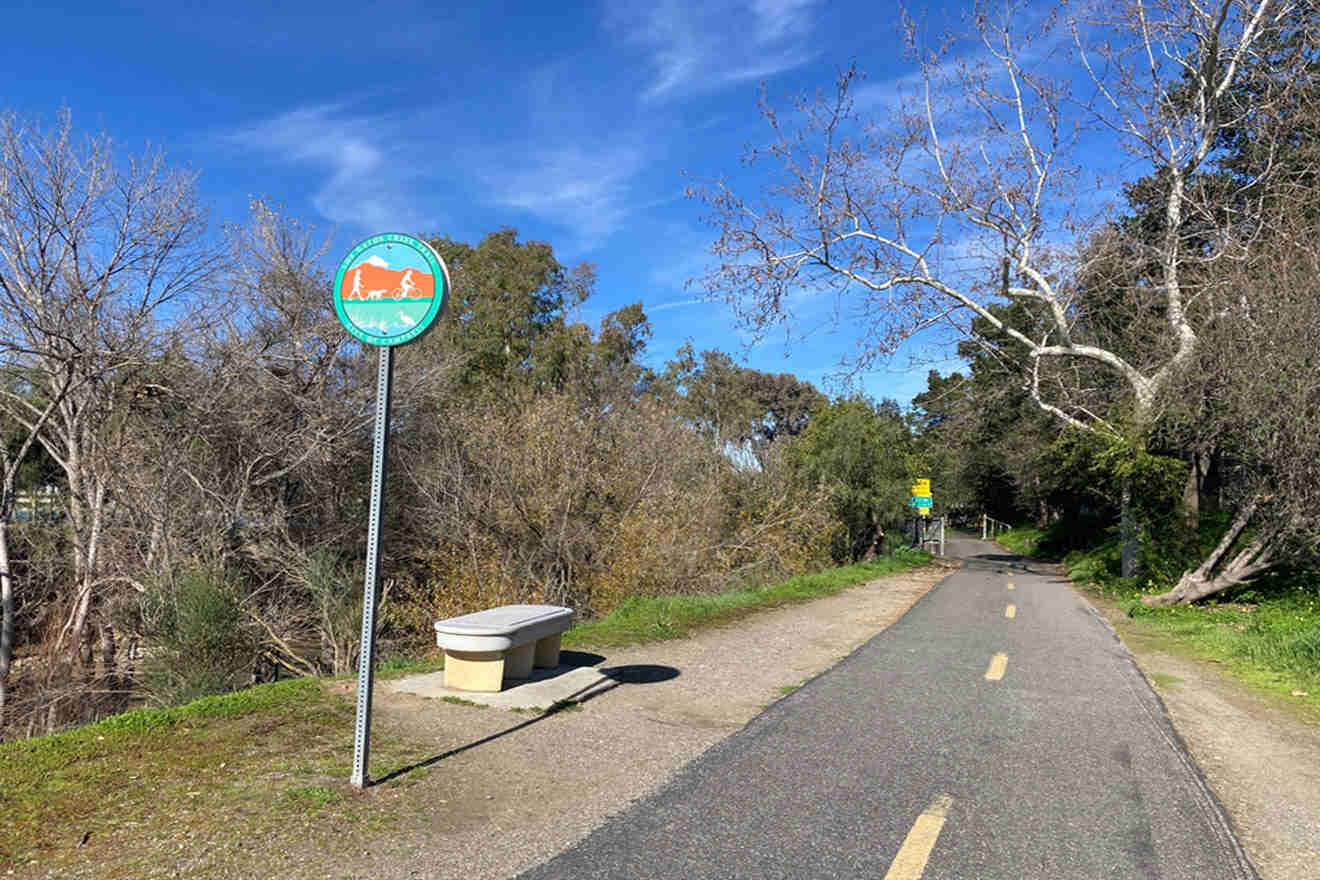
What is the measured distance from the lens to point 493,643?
6.67 meters

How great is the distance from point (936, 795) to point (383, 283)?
418 cm

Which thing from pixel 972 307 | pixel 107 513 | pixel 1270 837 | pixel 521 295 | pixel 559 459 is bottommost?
pixel 1270 837

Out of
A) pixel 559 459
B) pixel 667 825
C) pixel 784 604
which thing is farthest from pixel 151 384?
pixel 667 825

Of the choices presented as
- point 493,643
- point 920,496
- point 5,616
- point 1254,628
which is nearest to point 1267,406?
point 1254,628

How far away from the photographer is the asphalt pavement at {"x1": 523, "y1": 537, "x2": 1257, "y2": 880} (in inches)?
161

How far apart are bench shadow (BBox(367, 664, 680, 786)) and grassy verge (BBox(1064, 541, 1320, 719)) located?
5807 millimetres

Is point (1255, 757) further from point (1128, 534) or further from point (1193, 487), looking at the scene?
point (1193, 487)

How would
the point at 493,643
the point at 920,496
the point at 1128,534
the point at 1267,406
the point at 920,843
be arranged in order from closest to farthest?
the point at 920,843 < the point at 493,643 < the point at 1267,406 < the point at 1128,534 < the point at 920,496

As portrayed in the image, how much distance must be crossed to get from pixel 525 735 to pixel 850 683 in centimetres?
339

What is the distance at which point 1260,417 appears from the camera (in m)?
14.6

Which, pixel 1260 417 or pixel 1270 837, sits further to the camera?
pixel 1260 417

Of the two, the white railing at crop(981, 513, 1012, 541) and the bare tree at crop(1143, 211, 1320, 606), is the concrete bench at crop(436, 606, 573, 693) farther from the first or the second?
the white railing at crop(981, 513, 1012, 541)

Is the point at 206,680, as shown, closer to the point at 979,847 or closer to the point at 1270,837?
the point at 979,847

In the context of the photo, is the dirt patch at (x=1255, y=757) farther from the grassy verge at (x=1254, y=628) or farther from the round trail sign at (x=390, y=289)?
the round trail sign at (x=390, y=289)
